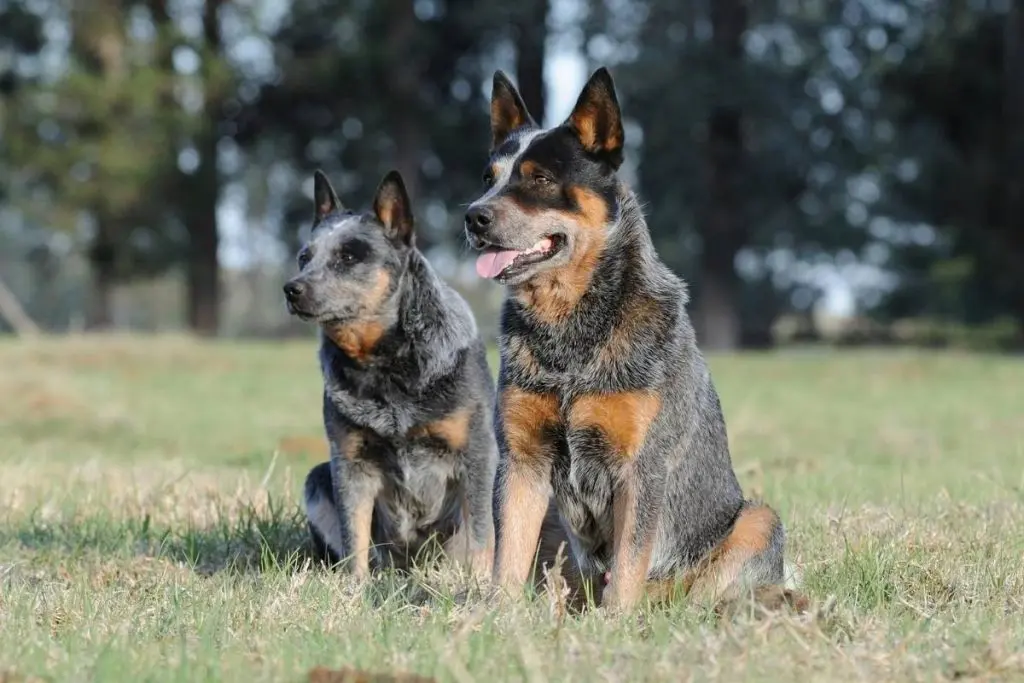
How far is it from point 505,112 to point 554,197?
0.71 m

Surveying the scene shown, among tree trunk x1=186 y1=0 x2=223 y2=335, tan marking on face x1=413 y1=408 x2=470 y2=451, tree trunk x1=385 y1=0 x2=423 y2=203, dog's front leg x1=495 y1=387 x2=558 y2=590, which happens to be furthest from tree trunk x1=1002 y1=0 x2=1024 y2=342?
dog's front leg x1=495 y1=387 x2=558 y2=590

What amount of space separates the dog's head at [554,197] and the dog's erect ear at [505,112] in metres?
0.35

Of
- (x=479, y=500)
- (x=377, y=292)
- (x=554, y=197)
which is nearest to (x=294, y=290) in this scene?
(x=377, y=292)

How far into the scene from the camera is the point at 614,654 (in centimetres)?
381

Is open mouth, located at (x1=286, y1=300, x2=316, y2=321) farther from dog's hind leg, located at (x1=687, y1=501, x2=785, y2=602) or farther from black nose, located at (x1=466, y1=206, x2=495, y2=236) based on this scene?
dog's hind leg, located at (x1=687, y1=501, x2=785, y2=602)

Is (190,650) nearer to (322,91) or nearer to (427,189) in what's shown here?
(322,91)

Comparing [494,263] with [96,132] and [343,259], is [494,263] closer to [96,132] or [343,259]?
[343,259]

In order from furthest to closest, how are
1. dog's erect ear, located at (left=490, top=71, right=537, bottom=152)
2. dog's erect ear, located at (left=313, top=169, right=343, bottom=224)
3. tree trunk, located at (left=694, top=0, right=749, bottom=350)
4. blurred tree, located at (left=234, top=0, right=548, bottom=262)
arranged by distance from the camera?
1. blurred tree, located at (left=234, top=0, right=548, bottom=262)
2. tree trunk, located at (left=694, top=0, right=749, bottom=350)
3. dog's erect ear, located at (left=313, top=169, right=343, bottom=224)
4. dog's erect ear, located at (left=490, top=71, right=537, bottom=152)

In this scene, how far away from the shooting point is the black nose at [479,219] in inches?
191

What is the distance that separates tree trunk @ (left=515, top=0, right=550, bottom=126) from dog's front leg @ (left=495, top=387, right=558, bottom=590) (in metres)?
24.4

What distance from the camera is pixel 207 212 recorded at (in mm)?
29812

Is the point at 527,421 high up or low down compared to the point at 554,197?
down

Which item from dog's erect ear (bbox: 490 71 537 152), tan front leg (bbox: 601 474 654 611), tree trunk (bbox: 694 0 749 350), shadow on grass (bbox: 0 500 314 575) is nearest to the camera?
tan front leg (bbox: 601 474 654 611)

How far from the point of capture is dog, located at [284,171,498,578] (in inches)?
247
